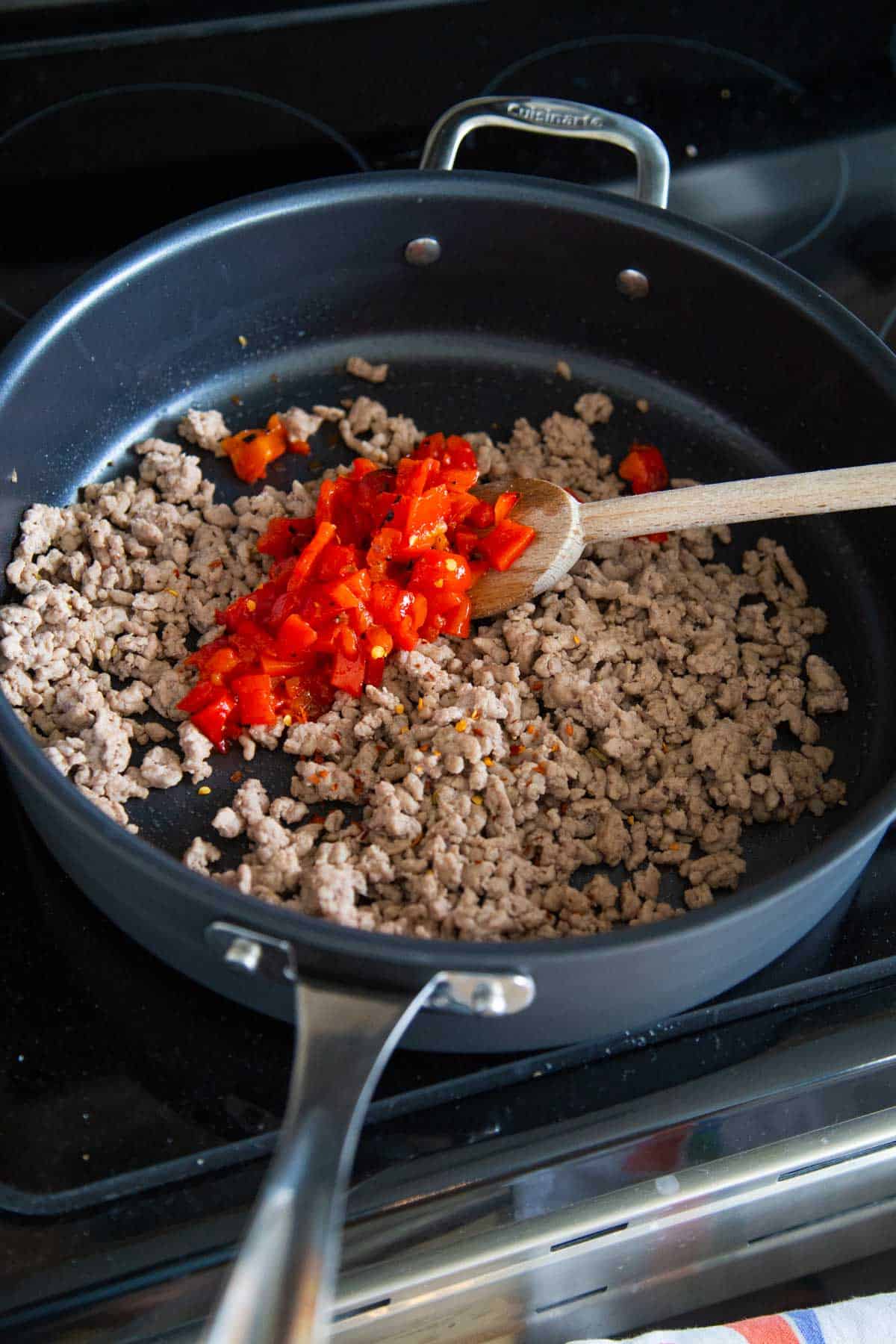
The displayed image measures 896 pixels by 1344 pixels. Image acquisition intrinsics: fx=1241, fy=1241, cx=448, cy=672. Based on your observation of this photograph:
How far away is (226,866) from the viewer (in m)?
1.16

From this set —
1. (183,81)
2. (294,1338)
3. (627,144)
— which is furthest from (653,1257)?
(183,81)

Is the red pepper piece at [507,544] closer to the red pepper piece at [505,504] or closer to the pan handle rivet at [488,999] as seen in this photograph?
the red pepper piece at [505,504]

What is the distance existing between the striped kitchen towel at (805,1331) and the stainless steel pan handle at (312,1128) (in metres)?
0.30

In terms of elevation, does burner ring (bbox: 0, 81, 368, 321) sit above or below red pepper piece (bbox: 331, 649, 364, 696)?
above

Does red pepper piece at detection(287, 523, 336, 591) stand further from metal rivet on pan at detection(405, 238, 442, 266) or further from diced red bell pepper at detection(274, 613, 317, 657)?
metal rivet on pan at detection(405, 238, 442, 266)

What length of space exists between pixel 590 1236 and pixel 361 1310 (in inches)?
7.4

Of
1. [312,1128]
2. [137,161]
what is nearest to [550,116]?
[137,161]

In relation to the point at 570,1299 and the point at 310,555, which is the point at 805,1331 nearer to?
the point at 570,1299

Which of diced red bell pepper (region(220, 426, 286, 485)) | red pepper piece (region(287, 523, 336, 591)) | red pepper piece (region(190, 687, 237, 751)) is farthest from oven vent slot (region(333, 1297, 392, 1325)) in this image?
diced red bell pepper (region(220, 426, 286, 485))

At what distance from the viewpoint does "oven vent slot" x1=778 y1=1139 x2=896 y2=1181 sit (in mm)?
1023

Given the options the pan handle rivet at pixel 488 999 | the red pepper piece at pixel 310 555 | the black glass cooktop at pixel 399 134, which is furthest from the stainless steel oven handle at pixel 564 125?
the pan handle rivet at pixel 488 999

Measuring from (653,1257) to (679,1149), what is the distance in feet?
0.35

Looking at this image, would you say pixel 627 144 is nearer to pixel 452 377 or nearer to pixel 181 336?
pixel 452 377

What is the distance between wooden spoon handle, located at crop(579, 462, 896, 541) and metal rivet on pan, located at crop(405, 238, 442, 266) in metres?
0.40
